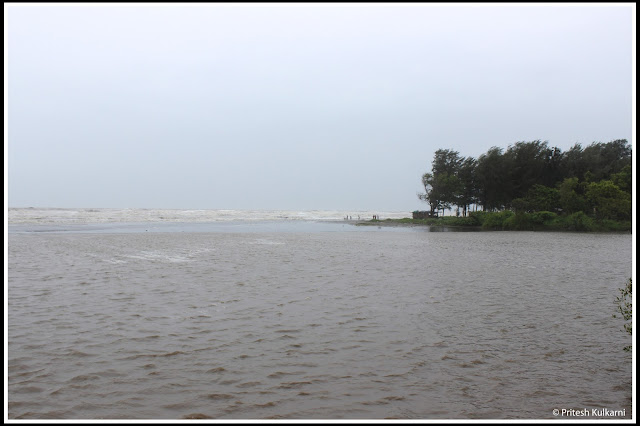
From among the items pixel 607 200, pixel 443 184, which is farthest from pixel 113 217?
pixel 607 200

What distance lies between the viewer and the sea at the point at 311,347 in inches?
200

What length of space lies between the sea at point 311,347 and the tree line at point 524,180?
1306 inches

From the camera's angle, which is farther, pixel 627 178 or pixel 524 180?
pixel 524 180

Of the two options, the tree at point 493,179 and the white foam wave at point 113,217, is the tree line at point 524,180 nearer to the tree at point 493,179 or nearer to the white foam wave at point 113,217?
the tree at point 493,179

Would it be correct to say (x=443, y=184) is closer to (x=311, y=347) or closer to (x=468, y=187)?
(x=468, y=187)

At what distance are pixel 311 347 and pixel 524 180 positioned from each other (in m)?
66.9

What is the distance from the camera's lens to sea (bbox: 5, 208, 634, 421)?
5.07 meters

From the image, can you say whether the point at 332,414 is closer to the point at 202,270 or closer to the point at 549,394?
the point at 549,394

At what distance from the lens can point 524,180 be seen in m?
66.4

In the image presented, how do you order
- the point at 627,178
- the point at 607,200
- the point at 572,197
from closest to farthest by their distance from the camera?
the point at 627,178 < the point at 607,200 < the point at 572,197

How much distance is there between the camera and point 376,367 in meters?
6.32

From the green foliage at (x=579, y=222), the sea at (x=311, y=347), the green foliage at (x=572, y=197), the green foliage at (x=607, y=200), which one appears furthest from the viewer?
the green foliage at (x=572, y=197)

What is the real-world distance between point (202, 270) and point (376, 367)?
1039 centimetres

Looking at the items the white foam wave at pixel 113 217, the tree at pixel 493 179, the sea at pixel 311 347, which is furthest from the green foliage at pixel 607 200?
the white foam wave at pixel 113 217
